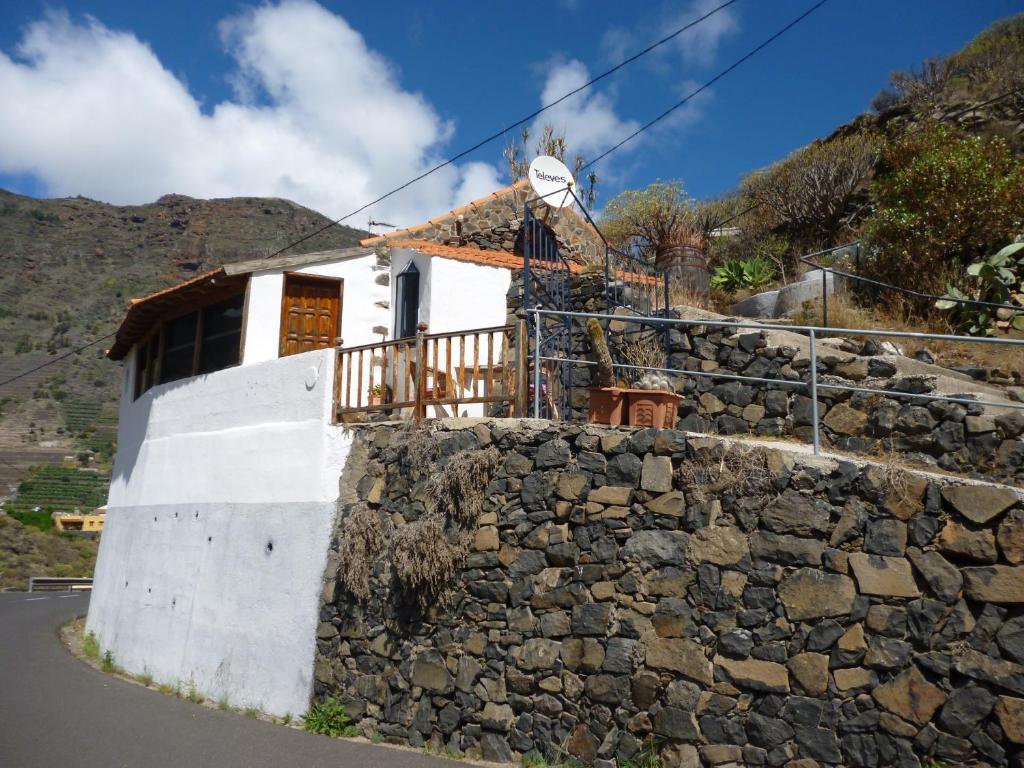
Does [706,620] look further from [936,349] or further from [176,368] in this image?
[176,368]

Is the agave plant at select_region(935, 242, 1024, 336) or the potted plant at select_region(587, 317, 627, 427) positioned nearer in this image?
the potted plant at select_region(587, 317, 627, 427)

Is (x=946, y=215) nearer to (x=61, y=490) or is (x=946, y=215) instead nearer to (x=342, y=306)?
(x=342, y=306)

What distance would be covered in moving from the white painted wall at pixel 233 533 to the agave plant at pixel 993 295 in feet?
25.4

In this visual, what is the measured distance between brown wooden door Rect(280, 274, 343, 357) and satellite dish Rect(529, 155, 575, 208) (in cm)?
364

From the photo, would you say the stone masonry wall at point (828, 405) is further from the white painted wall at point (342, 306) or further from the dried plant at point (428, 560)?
the white painted wall at point (342, 306)

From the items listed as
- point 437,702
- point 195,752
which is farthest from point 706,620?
point 195,752

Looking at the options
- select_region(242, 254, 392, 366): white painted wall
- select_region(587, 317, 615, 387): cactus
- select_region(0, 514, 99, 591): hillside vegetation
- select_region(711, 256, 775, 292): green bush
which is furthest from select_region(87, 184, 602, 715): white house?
select_region(0, 514, 99, 591): hillside vegetation

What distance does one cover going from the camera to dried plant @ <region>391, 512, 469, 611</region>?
24.6 ft

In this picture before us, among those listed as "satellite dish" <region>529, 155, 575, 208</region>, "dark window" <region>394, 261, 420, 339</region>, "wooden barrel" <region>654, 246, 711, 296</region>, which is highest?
"satellite dish" <region>529, 155, 575, 208</region>

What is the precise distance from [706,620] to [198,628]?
6.73 m

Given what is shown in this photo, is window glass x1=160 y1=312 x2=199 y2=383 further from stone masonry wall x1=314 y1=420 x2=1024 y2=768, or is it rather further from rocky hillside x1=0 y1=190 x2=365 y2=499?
rocky hillside x1=0 y1=190 x2=365 y2=499

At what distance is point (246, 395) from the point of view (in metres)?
10.2

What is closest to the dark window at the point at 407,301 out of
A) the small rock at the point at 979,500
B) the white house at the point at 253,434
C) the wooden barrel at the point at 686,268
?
the white house at the point at 253,434

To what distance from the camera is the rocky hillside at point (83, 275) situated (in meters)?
52.4
